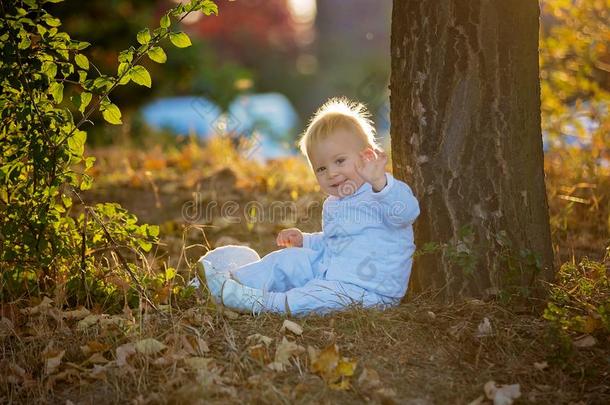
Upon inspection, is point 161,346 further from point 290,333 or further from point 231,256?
point 231,256

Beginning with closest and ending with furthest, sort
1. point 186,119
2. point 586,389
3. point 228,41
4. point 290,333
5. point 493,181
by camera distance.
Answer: point 586,389, point 290,333, point 493,181, point 186,119, point 228,41

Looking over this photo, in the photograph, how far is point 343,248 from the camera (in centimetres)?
349

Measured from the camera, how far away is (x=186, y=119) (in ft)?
52.5

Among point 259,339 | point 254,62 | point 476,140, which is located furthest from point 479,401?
point 254,62

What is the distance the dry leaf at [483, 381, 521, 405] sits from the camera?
8.73 feet

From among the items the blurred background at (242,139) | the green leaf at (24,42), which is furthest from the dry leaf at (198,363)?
the blurred background at (242,139)

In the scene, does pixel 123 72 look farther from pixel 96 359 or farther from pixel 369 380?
pixel 369 380

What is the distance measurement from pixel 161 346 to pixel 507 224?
1.62 m

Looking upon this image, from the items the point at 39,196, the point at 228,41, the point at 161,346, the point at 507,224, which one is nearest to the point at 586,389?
the point at 507,224

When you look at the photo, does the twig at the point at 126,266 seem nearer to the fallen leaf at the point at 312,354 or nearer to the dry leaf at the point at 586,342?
the fallen leaf at the point at 312,354

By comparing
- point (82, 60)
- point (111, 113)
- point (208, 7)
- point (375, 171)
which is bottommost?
point (375, 171)

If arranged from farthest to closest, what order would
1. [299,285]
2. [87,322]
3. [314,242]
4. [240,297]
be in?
[314,242] < [299,285] < [240,297] < [87,322]

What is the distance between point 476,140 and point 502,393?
3.84 ft

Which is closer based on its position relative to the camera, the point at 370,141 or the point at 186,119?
the point at 370,141
